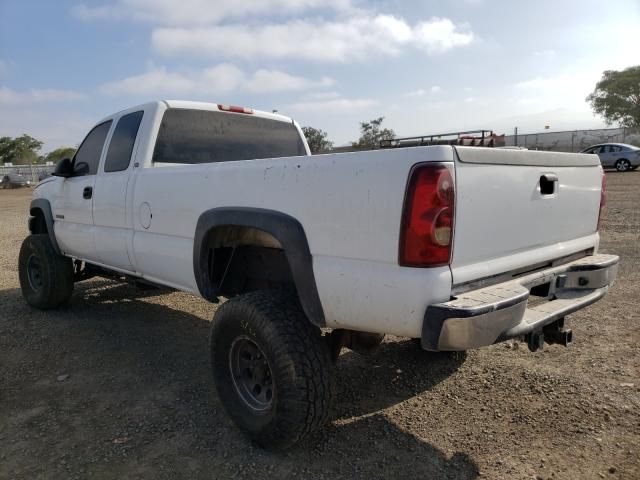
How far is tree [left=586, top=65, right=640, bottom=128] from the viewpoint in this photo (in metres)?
49.1

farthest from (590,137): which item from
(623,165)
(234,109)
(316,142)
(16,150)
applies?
(16,150)

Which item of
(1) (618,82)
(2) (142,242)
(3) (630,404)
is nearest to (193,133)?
(2) (142,242)

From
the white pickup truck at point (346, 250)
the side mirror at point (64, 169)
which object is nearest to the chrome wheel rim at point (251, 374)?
the white pickup truck at point (346, 250)

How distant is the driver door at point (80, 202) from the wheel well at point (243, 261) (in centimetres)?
170

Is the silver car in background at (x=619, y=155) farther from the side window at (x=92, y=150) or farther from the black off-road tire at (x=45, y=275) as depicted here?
the black off-road tire at (x=45, y=275)

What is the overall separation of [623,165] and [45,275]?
82.9 feet

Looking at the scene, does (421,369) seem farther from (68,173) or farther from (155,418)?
(68,173)

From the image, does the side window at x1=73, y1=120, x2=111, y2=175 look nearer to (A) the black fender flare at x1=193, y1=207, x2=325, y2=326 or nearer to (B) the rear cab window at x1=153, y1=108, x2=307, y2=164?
(B) the rear cab window at x1=153, y1=108, x2=307, y2=164

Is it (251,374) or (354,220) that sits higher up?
(354,220)

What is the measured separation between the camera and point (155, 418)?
3154 mm

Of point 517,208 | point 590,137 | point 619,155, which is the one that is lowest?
point 619,155

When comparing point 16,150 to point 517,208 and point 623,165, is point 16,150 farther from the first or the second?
point 517,208

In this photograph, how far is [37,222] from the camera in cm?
563

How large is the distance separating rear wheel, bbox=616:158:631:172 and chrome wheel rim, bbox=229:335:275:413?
25.1 meters
